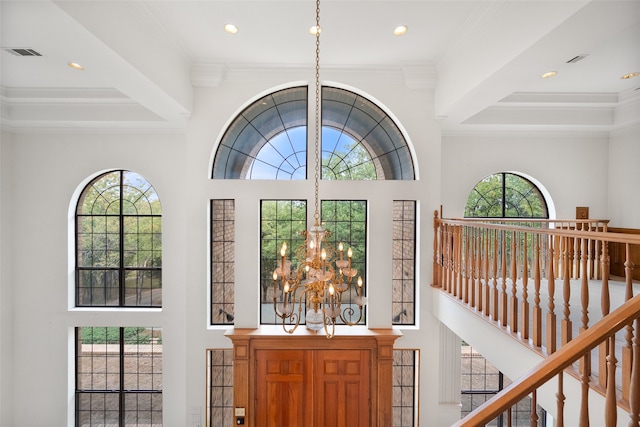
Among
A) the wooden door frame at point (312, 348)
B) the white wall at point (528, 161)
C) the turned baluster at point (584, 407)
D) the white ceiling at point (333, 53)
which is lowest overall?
the wooden door frame at point (312, 348)

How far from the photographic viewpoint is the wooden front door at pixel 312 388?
12.4ft

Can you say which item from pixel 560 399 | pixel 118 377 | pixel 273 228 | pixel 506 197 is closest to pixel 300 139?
pixel 273 228

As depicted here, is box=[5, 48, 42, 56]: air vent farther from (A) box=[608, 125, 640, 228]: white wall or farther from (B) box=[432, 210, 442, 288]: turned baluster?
(A) box=[608, 125, 640, 228]: white wall

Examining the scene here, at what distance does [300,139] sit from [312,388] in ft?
10.8

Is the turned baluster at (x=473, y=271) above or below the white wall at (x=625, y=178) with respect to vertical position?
below

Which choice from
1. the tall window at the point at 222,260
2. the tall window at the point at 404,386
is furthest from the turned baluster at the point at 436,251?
the tall window at the point at 222,260

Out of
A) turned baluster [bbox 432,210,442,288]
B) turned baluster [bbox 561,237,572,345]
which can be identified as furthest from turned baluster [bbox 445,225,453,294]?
turned baluster [bbox 561,237,572,345]

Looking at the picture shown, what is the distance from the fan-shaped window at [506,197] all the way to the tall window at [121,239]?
16.8ft

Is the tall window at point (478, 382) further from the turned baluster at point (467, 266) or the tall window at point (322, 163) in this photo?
the turned baluster at point (467, 266)

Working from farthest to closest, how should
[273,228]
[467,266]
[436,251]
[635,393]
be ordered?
1. [273,228]
2. [436,251]
3. [467,266]
4. [635,393]

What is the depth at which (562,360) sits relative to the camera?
1215 mm

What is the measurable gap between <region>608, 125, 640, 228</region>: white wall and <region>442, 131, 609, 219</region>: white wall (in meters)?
0.11

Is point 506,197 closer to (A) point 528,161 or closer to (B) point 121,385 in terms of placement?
(A) point 528,161

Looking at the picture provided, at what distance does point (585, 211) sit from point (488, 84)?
3302mm
